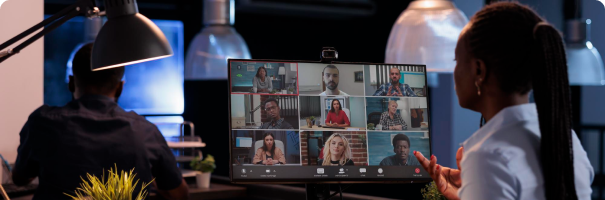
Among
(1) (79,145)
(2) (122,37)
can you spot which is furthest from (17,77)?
(2) (122,37)

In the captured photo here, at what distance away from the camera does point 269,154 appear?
5.08 ft

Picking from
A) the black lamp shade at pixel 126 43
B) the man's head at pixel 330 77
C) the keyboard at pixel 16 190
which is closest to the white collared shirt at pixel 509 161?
the man's head at pixel 330 77

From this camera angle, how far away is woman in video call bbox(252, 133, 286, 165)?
5.06 feet

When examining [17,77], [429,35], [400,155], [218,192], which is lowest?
[218,192]

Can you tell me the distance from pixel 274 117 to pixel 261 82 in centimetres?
10

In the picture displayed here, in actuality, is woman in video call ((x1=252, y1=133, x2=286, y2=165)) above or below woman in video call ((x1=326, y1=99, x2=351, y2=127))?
below

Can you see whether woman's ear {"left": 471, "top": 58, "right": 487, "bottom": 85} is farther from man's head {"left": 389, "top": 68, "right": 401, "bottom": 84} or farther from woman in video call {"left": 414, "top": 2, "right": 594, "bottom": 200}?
man's head {"left": 389, "top": 68, "right": 401, "bottom": 84}

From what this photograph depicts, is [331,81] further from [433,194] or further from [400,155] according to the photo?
[433,194]

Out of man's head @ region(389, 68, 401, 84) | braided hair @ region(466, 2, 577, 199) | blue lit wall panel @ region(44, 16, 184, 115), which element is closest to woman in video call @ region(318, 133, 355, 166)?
man's head @ region(389, 68, 401, 84)

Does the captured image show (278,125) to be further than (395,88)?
No

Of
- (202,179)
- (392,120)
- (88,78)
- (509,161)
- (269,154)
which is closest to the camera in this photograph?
(509,161)

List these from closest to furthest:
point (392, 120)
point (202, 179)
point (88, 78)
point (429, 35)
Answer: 1. point (392, 120)
2. point (88, 78)
3. point (429, 35)
4. point (202, 179)

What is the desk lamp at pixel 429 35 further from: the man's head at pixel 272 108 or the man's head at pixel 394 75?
the man's head at pixel 272 108

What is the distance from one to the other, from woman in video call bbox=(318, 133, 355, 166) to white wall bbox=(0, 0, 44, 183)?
165cm
